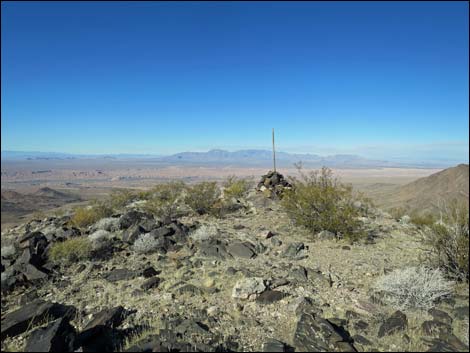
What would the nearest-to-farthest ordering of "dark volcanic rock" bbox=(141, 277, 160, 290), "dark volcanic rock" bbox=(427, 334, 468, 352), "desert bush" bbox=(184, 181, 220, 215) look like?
"dark volcanic rock" bbox=(427, 334, 468, 352) → "dark volcanic rock" bbox=(141, 277, 160, 290) → "desert bush" bbox=(184, 181, 220, 215)

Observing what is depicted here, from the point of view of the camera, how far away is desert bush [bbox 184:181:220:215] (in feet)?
47.6

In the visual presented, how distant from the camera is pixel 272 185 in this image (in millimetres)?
17531

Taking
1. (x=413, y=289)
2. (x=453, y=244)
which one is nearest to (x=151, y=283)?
(x=413, y=289)

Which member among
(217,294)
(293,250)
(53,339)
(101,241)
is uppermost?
(53,339)

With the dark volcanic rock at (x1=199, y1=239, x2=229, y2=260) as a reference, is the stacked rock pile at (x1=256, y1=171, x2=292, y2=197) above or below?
above

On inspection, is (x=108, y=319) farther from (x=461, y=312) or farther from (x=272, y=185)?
(x=272, y=185)

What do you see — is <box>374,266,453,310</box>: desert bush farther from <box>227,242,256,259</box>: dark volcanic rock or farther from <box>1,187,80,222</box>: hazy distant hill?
<box>1,187,80,222</box>: hazy distant hill

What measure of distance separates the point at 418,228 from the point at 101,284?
1170cm

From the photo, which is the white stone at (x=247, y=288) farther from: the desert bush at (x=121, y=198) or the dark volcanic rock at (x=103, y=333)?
the desert bush at (x=121, y=198)

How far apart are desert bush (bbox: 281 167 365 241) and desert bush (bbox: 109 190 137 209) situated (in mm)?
10025

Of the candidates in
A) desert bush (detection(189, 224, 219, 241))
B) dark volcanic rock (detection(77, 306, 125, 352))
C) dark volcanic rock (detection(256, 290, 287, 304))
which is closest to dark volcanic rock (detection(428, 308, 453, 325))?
dark volcanic rock (detection(256, 290, 287, 304))

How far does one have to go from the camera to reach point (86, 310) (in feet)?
19.4

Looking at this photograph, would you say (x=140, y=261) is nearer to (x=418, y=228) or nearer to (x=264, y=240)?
(x=264, y=240)

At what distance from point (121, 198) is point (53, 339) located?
14.3m
